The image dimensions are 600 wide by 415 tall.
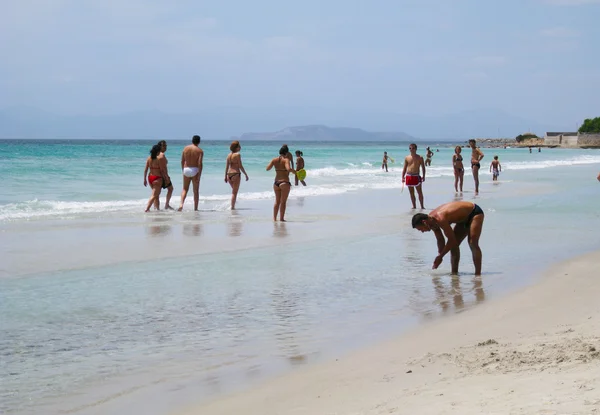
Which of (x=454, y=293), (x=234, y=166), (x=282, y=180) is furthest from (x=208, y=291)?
(x=234, y=166)

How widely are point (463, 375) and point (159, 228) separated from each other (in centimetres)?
961

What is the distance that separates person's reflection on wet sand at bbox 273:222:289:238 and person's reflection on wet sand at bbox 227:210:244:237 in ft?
1.96

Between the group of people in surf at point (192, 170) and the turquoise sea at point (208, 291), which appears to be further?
the group of people in surf at point (192, 170)

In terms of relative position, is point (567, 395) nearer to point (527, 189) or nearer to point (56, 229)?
point (56, 229)

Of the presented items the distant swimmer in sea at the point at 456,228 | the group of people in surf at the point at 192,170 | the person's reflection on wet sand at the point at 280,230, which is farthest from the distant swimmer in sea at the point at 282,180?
the distant swimmer in sea at the point at 456,228

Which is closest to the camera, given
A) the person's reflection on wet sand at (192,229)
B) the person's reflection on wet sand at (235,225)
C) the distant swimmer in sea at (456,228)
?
the distant swimmer in sea at (456,228)

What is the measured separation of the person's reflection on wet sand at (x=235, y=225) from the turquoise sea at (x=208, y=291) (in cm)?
4

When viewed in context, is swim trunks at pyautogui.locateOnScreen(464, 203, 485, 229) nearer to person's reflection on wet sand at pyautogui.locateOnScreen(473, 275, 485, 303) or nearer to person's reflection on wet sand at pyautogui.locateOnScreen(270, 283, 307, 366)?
person's reflection on wet sand at pyautogui.locateOnScreen(473, 275, 485, 303)

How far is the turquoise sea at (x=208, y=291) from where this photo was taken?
5203 millimetres

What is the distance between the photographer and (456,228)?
9016 millimetres

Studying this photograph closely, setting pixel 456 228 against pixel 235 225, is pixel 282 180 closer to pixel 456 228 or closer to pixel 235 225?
pixel 235 225

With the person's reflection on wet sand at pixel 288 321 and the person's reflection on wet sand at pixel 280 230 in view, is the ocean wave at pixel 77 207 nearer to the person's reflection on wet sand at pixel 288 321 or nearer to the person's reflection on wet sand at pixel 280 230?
the person's reflection on wet sand at pixel 280 230

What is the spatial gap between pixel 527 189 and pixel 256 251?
1728 cm

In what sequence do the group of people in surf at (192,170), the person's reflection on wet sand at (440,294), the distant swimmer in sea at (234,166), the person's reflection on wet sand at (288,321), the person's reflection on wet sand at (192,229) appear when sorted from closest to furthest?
the person's reflection on wet sand at (288,321)
the person's reflection on wet sand at (440,294)
the person's reflection on wet sand at (192,229)
the group of people in surf at (192,170)
the distant swimmer in sea at (234,166)
